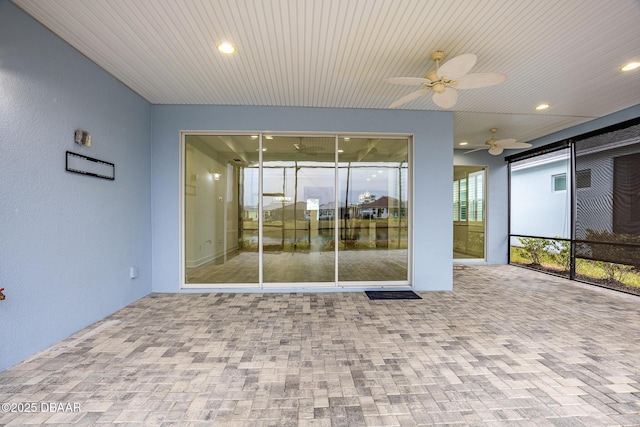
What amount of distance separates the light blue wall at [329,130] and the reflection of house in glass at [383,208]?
0.32 m

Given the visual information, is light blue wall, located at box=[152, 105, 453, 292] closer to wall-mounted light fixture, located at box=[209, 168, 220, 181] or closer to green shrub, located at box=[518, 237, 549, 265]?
wall-mounted light fixture, located at box=[209, 168, 220, 181]

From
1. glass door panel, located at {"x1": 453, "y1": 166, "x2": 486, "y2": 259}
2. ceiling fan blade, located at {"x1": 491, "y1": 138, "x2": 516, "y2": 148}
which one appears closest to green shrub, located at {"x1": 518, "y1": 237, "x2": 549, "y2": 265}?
glass door panel, located at {"x1": 453, "y1": 166, "x2": 486, "y2": 259}

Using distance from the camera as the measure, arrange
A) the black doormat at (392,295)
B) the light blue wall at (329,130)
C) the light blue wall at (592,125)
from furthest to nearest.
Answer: the light blue wall at (592,125), the light blue wall at (329,130), the black doormat at (392,295)

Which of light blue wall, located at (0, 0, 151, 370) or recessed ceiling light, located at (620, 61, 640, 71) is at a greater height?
recessed ceiling light, located at (620, 61, 640, 71)

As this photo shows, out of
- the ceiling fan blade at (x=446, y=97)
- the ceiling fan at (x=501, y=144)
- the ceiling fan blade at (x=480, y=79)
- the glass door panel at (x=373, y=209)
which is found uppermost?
the ceiling fan at (x=501, y=144)

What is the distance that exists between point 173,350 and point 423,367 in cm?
228

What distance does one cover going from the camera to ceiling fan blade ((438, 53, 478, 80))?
2.38 metres

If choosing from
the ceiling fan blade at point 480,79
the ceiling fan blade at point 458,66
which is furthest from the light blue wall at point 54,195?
the ceiling fan blade at point 480,79

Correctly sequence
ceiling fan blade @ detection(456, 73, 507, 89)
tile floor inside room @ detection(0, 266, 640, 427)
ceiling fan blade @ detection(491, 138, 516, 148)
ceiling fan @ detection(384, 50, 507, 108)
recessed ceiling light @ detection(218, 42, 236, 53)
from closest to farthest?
tile floor inside room @ detection(0, 266, 640, 427) < ceiling fan @ detection(384, 50, 507, 108) < ceiling fan blade @ detection(456, 73, 507, 89) < recessed ceiling light @ detection(218, 42, 236, 53) < ceiling fan blade @ detection(491, 138, 516, 148)

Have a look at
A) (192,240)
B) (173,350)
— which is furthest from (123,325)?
(192,240)

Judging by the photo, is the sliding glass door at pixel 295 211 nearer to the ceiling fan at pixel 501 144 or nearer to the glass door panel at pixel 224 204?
the glass door panel at pixel 224 204

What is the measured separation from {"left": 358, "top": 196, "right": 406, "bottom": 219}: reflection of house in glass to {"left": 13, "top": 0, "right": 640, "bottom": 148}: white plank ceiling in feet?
5.36

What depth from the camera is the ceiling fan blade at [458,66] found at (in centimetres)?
238

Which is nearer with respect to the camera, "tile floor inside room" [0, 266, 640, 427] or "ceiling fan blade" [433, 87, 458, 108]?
"tile floor inside room" [0, 266, 640, 427]
